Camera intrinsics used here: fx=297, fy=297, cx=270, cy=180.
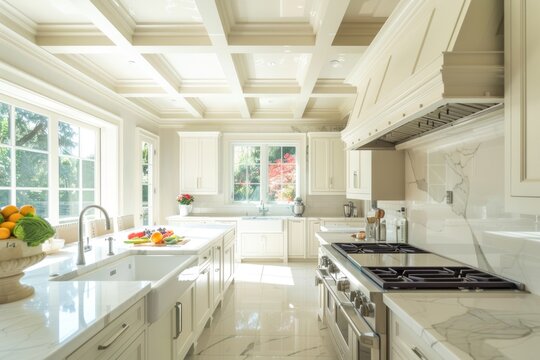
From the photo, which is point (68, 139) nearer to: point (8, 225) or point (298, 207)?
point (8, 225)

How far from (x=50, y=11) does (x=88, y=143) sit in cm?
173

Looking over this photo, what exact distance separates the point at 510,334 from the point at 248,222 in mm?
4473

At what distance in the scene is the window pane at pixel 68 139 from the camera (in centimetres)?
321

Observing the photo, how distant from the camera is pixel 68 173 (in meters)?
3.32

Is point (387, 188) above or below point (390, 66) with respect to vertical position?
below

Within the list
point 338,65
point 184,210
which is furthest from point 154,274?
point 184,210

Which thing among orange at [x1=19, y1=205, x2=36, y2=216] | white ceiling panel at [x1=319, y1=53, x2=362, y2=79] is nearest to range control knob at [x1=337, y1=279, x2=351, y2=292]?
orange at [x1=19, y1=205, x2=36, y2=216]

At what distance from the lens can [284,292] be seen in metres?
3.77

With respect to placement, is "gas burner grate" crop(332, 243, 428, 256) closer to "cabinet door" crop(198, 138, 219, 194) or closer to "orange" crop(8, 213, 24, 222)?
"orange" crop(8, 213, 24, 222)

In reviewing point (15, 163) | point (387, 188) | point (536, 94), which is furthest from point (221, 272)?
point (536, 94)

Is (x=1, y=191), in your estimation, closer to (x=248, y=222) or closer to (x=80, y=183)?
(x=80, y=183)

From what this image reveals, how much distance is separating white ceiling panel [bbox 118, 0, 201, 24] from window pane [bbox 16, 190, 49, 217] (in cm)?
185

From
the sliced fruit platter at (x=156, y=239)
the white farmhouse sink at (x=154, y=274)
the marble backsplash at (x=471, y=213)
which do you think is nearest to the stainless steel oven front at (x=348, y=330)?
the marble backsplash at (x=471, y=213)

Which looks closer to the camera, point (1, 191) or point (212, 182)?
point (1, 191)
